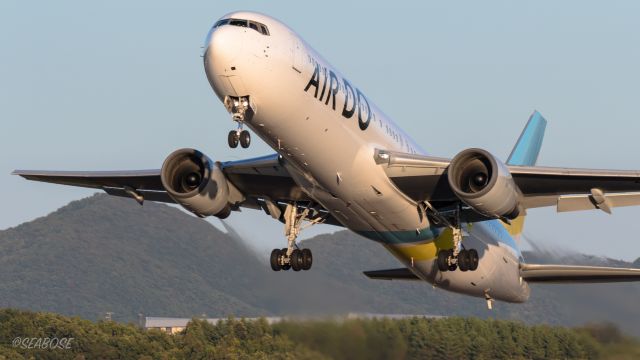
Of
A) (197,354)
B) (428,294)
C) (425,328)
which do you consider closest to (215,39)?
(425,328)

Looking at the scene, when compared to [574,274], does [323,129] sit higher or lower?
higher

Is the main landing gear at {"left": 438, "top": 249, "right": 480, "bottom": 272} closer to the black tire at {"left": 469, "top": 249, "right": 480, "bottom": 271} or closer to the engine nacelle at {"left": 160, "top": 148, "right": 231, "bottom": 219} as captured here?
the black tire at {"left": 469, "top": 249, "right": 480, "bottom": 271}

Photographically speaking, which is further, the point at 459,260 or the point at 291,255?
the point at 291,255

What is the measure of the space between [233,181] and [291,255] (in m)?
2.95

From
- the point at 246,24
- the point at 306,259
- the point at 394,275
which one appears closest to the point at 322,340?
the point at 394,275

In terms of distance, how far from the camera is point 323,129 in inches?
1104

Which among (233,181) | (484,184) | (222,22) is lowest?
(484,184)

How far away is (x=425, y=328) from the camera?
41031 millimetres

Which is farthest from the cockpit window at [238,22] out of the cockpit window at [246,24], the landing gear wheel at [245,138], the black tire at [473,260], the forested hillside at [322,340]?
the forested hillside at [322,340]

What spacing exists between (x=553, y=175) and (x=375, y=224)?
5229 millimetres

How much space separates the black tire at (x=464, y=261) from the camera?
1262 inches

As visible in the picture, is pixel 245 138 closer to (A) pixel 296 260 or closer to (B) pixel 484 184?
(B) pixel 484 184

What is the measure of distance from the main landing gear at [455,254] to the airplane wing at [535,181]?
46cm

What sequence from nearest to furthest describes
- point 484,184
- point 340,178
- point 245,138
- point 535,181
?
point 245,138 → point 340,178 → point 484,184 → point 535,181
